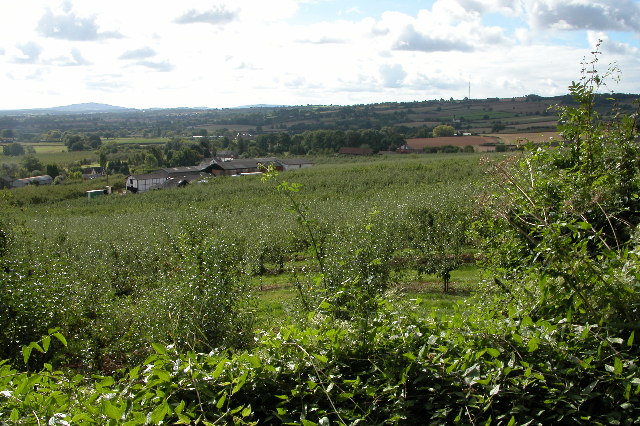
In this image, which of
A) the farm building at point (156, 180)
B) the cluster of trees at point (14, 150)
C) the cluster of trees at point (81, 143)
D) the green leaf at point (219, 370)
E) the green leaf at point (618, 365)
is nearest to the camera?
the green leaf at point (618, 365)

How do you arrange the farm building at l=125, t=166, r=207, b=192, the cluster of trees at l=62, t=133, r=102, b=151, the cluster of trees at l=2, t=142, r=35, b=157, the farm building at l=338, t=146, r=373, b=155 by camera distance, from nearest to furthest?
the farm building at l=125, t=166, r=207, b=192 → the farm building at l=338, t=146, r=373, b=155 → the cluster of trees at l=2, t=142, r=35, b=157 → the cluster of trees at l=62, t=133, r=102, b=151

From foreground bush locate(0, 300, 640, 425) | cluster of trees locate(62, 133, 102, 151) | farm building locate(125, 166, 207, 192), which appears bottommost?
farm building locate(125, 166, 207, 192)

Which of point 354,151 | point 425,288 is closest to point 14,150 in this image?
point 354,151

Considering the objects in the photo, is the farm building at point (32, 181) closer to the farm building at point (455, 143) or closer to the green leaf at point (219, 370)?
the farm building at point (455, 143)

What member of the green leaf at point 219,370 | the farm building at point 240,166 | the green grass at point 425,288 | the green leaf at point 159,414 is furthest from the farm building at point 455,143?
the green leaf at point 159,414

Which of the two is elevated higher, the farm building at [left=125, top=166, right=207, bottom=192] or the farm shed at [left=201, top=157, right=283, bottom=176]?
the farm shed at [left=201, top=157, right=283, bottom=176]

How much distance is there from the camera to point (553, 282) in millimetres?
3510

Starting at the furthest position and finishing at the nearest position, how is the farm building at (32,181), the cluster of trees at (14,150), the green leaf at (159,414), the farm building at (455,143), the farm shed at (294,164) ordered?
the cluster of trees at (14,150) → the farm shed at (294,164) → the farm building at (32,181) → the farm building at (455,143) → the green leaf at (159,414)

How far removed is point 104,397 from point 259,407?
888 millimetres

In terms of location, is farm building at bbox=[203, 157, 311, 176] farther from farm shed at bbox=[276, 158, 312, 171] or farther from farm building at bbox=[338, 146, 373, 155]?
farm building at bbox=[338, 146, 373, 155]

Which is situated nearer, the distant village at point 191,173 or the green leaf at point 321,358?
the green leaf at point 321,358

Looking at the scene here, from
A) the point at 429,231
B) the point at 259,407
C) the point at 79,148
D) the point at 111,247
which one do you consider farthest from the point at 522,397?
the point at 79,148

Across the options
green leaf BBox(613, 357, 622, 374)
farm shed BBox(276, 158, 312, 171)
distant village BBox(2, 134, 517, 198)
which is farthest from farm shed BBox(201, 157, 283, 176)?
green leaf BBox(613, 357, 622, 374)

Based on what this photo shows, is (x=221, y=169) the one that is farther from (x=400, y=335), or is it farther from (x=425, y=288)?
(x=400, y=335)
